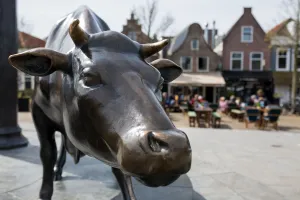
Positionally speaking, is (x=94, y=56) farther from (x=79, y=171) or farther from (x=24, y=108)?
(x=24, y=108)

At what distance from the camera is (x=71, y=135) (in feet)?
7.56

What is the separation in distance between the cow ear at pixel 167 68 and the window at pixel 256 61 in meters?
28.0

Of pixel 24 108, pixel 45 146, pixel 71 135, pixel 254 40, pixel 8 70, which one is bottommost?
pixel 24 108

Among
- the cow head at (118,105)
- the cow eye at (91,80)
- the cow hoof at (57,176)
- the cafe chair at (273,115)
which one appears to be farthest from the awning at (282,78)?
the cow eye at (91,80)

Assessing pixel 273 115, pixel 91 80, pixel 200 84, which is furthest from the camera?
pixel 200 84

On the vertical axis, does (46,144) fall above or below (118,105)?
below

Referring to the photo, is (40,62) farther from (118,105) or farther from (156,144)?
(156,144)

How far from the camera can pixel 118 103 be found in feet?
6.13

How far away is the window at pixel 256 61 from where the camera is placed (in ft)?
95.3

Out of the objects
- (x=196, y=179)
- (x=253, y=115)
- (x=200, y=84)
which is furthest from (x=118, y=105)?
(x=200, y=84)

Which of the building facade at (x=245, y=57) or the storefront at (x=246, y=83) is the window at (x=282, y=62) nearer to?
the building facade at (x=245, y=57)

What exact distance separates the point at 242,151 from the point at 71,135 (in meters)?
5.52

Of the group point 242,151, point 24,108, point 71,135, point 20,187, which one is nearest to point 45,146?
point 20,187

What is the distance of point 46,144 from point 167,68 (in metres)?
1.68
